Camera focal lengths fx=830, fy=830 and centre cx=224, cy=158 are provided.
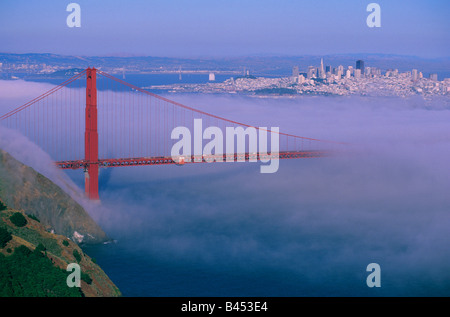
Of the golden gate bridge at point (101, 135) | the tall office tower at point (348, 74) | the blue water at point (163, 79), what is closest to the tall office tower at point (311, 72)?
the tall office tower at point (348, 74)

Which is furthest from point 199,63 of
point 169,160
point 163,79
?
point 169,160

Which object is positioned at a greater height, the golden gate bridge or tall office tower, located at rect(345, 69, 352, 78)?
tall office tower, located at rect(345, 69, 352, 78)

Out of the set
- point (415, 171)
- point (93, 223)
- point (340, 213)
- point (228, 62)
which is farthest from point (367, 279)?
point (228, 62)

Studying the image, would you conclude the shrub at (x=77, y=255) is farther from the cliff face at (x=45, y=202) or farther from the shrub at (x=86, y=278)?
the cliff face at (x=45, y=202)

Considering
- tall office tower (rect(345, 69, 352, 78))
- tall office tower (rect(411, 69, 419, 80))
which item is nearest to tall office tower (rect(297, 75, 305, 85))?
tall office tower (rect(345, 69, 352, 78))

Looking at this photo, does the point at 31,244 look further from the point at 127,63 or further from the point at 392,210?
the point at 127,63

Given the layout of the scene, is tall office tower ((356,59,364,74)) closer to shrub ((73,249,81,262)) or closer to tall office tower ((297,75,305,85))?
tall office tower ((297,75,305,85))

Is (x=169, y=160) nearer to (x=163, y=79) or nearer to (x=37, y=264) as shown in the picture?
(x=37, y=264)
